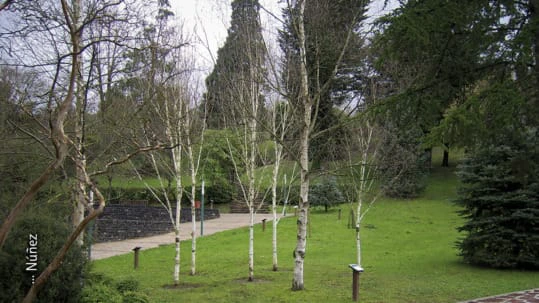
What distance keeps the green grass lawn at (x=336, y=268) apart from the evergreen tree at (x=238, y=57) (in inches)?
174

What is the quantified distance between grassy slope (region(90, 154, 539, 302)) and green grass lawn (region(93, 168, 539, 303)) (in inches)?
0.9

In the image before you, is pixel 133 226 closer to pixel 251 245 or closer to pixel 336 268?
pixel 336 268

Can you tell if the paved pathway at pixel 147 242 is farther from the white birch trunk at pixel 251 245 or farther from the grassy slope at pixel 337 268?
the white birch trunk at pixel 251 245

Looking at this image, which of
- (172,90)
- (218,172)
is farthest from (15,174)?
(218,172)

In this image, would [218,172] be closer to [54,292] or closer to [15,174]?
[15,174]

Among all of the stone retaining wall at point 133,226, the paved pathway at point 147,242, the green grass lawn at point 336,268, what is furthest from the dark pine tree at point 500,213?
the stone retaining wall at point 133,226

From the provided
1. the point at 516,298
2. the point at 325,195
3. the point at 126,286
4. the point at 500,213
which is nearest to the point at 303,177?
the point at 126,286

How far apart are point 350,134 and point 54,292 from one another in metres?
9.66

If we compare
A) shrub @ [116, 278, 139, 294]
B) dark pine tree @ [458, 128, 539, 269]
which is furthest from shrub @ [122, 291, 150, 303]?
dark pine tree @ [458, 128, 539, 269]

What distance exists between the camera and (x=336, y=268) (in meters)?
14.2

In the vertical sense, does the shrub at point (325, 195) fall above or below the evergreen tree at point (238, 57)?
below

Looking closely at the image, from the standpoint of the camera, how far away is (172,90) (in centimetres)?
1120

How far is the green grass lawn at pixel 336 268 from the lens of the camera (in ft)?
33.1

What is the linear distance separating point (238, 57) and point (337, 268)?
21.4ft
